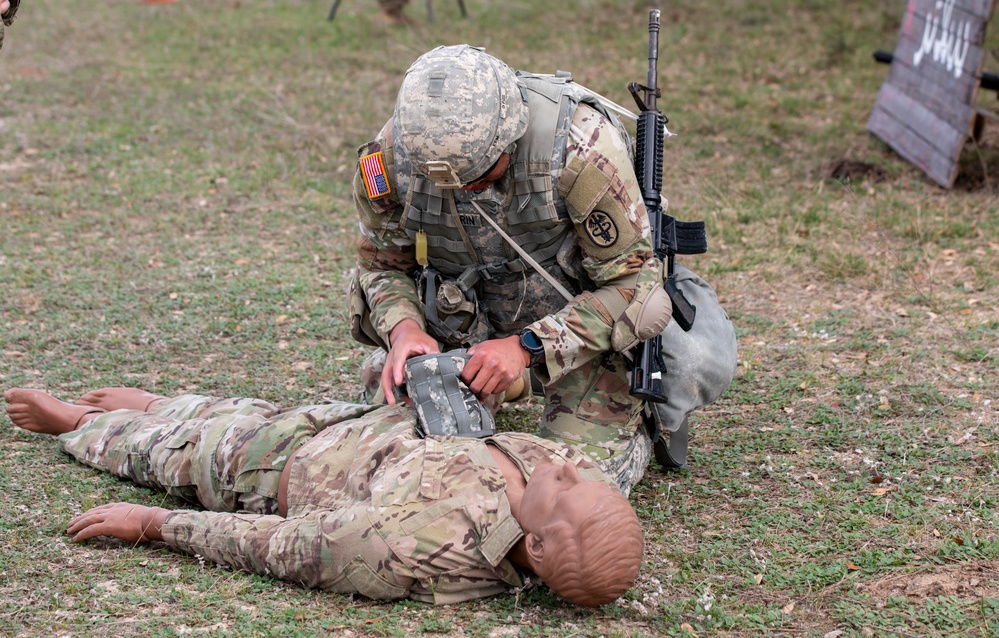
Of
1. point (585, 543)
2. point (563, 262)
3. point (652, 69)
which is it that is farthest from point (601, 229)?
point (585, 543)

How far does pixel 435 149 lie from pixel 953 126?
5.47m

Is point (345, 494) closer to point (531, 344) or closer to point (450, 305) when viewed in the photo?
point (531, 344)

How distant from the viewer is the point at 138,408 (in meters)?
4.52

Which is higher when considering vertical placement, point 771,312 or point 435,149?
point 435,149

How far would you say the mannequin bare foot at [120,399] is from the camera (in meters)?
4.54

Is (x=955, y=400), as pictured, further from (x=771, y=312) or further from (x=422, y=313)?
(x=422, y=313)

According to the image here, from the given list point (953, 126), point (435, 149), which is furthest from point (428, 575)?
point (953, 126)

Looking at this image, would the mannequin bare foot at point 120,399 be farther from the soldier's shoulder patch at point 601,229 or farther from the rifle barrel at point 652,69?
the rifle barrel at point 652,69

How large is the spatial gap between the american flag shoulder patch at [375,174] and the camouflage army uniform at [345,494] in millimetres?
859

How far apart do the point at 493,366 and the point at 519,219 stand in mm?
615

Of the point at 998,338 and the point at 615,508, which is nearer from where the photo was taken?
the point at 615,508

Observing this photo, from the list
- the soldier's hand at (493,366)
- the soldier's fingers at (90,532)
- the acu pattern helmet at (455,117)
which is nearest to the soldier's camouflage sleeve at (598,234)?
the soldier's hand at (493,366)

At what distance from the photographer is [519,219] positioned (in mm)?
3934

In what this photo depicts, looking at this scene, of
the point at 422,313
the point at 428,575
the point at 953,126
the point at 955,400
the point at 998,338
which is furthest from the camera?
the point at 953,126
